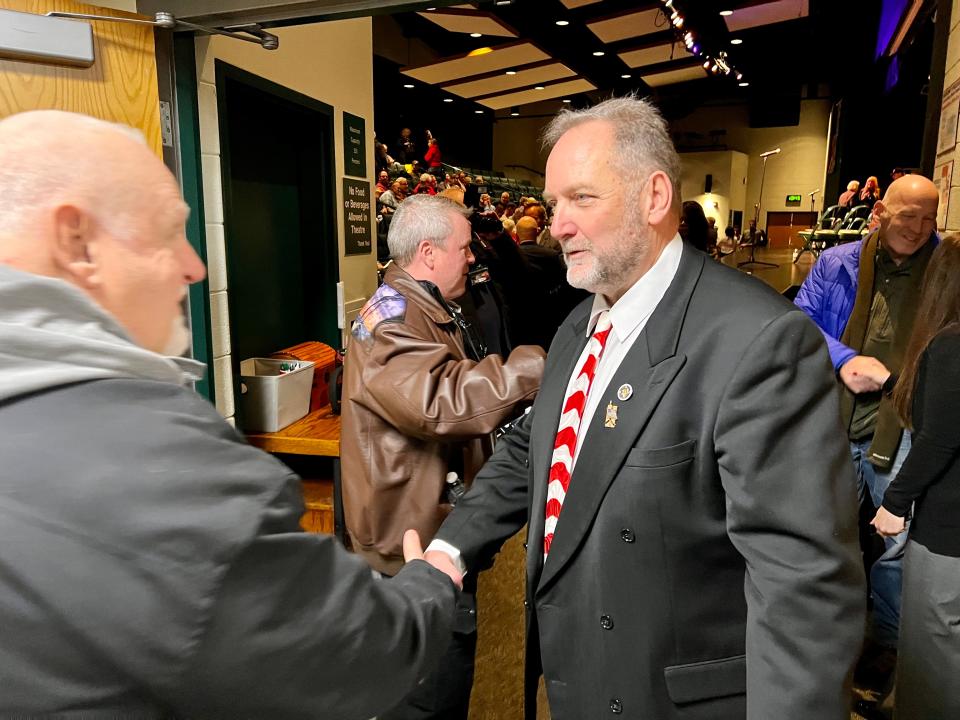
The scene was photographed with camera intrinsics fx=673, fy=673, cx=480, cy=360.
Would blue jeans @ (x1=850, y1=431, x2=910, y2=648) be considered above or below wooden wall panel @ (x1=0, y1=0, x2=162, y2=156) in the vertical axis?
below

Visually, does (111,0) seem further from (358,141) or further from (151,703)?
(151,703)

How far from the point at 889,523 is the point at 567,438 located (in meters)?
1.35

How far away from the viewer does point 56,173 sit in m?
0.74

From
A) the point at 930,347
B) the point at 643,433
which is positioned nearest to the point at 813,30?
the point at 930,347

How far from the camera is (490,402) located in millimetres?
1873

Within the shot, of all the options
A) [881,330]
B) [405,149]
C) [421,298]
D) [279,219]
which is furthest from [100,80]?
[405,149]

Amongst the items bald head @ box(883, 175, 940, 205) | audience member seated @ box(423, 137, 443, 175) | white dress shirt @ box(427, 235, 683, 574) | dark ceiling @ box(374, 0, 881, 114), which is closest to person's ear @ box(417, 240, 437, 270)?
white dress shirt @ box(427, 235, 683, 574)

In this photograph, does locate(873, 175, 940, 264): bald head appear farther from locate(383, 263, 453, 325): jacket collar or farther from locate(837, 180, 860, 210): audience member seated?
locate(837, 180, 860, 210): audience member seated

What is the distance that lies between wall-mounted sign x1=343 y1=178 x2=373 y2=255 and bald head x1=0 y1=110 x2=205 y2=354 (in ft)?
9.67

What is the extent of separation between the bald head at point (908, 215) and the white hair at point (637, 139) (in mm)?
1691

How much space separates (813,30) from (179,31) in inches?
549

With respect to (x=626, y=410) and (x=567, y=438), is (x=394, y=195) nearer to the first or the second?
(x=567, y=438)

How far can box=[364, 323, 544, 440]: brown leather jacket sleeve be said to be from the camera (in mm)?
1868

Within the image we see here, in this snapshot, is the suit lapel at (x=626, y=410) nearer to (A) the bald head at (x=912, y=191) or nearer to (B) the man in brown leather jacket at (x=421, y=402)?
(B) the man in brown leather jacket at (x=421, y=402)
